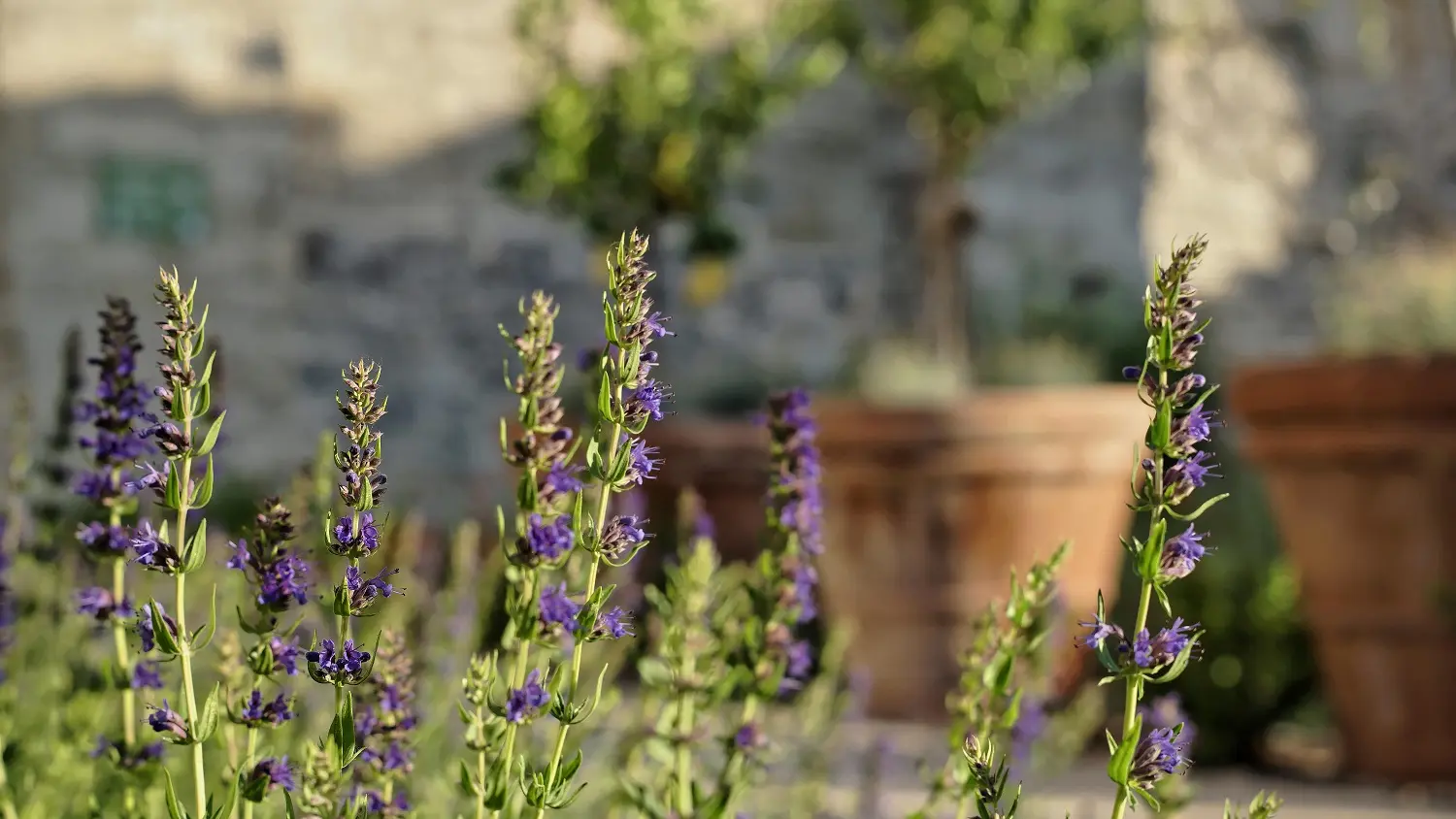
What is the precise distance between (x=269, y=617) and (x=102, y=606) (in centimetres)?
39

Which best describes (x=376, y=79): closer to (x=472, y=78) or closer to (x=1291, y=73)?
(x=472, y=78)

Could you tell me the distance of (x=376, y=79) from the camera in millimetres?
8094

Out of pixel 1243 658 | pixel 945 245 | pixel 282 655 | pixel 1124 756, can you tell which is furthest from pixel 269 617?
pixel 945 245

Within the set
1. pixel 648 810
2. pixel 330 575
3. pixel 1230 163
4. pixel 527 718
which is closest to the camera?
pixel 527 718

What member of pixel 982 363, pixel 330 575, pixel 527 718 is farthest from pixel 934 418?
pixel 527 718

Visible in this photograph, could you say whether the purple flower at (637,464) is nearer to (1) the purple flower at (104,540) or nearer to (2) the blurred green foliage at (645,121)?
(1) the purple flower at (104,540)

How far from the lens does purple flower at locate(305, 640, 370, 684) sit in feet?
4.24

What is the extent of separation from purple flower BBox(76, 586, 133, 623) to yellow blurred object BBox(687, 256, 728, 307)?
18.0ft

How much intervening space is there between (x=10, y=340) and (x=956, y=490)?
16.2 ft

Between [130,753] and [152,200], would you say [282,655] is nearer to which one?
[130,753]

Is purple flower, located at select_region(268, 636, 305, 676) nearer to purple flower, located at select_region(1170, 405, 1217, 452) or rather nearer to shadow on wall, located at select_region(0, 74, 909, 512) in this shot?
purple flower, located at select_region(1170, 405, 1217, 452)

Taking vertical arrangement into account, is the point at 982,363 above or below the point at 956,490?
above

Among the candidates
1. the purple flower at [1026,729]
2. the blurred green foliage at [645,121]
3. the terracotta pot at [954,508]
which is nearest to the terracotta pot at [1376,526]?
the terracotta pot at [954,508]

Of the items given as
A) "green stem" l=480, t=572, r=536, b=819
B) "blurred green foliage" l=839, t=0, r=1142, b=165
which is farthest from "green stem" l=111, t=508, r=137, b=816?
"blurred green foliage" l=839, t=0, r=1142, b=165
